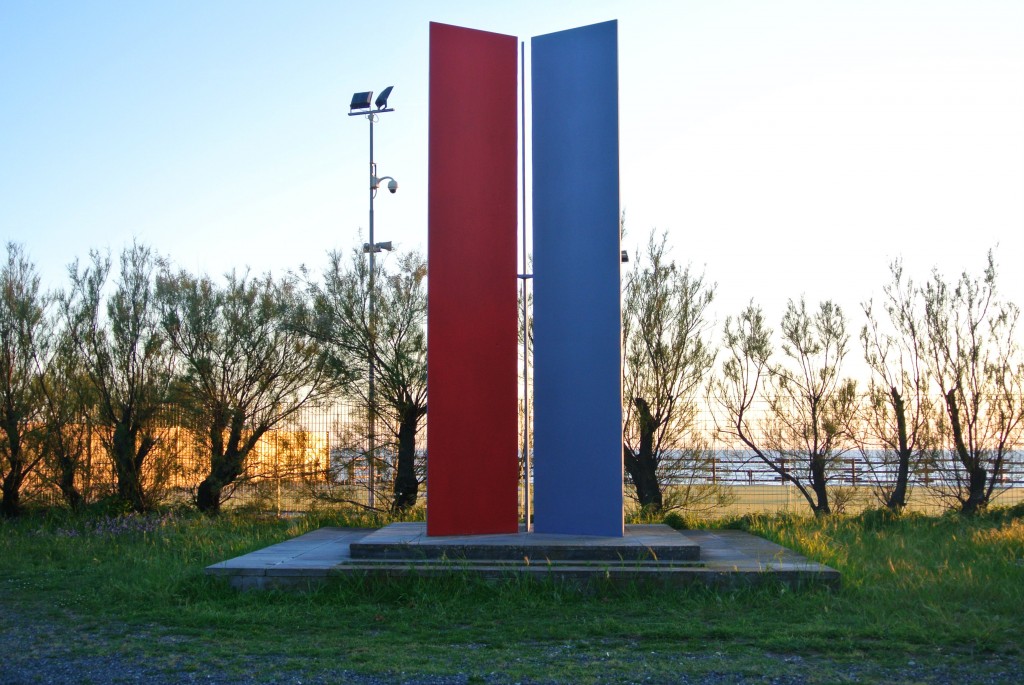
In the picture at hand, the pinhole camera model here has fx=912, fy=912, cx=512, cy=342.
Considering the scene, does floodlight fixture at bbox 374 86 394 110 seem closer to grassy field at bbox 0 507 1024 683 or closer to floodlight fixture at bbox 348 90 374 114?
floodlight fixture at bbox 348 90 374 114

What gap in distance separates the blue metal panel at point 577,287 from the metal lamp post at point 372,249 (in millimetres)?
3822

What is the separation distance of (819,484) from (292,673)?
Result: 850 cm

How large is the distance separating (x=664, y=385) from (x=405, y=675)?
740 centimetres

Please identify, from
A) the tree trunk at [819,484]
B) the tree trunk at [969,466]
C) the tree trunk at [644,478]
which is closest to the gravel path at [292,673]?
the tree trunk at [644,478]

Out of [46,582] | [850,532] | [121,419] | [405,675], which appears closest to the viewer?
[405,675]

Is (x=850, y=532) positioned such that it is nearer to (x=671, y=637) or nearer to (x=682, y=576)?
(x=682, y=576)

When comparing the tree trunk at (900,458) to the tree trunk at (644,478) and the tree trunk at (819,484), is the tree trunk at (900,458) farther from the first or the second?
the tree trunk at (644,478)

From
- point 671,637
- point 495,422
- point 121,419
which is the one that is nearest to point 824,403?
point 495,422

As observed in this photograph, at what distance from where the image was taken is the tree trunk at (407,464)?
36.4 feet

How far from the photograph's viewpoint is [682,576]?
642cm

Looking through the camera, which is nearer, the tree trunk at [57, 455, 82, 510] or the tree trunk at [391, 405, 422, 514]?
the tree trunk at [391, 405, 422, 514]

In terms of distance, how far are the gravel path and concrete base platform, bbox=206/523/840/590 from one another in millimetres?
1682

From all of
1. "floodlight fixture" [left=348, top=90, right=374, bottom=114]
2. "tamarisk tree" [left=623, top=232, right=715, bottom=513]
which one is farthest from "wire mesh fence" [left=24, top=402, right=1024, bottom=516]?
"floodlight fixture" [left=348, top=90, right=374, bottom=114]

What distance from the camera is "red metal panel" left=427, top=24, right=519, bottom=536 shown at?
25.4ft
